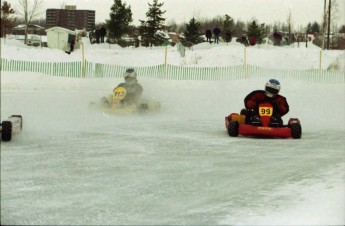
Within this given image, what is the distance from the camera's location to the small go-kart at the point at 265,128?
9.59 m

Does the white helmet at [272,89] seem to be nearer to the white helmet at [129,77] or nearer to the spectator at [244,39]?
the white helmet at [129,77]

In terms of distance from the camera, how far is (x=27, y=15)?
7594 mm

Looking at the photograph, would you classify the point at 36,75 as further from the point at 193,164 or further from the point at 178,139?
the point at 193,164

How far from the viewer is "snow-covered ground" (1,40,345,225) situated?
454cm

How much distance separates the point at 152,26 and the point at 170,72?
2.07 meters

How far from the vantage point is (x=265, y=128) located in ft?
A: 31.5

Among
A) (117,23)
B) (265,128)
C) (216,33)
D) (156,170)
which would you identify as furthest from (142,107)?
(216,33)

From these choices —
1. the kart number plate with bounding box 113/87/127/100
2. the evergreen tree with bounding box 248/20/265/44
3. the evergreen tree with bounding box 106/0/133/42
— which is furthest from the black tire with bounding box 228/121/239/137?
the evergreen tree with bounding box 248/20/265/44

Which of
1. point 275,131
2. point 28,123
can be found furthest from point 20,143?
point 275,131

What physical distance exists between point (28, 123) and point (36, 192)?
163 inches

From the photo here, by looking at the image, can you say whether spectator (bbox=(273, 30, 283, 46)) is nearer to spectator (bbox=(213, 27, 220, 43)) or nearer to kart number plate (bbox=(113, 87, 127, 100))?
spectator (bbox=(213, 27, 220, 43))

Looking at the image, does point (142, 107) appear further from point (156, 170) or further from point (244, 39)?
point (244, 39)

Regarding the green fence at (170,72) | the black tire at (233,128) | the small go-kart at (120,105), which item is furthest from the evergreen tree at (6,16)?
the green fence at (170,72)

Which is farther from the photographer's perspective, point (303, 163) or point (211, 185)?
point (303, 163)
